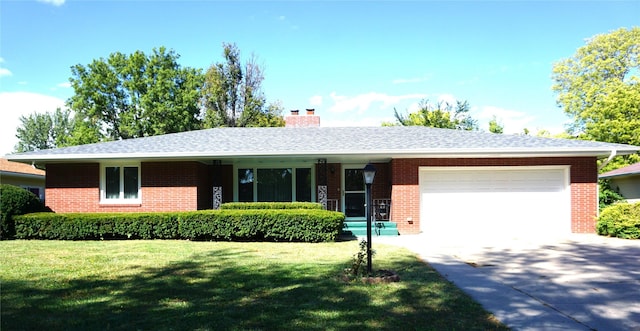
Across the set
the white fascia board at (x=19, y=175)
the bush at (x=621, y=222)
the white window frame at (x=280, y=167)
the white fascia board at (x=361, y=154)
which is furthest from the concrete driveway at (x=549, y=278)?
the white fascia board at (x=19, y=175)

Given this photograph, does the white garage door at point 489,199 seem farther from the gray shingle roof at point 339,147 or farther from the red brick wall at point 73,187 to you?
the red brick wall at point 73,187

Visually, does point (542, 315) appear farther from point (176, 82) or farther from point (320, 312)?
point (176, 82)

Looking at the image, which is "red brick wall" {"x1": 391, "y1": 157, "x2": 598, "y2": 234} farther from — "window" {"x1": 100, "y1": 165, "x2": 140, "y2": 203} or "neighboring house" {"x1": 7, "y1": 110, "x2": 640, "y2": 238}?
"window" {"x1": 100, "y1": 165, "x2": 140, "y2": 203}

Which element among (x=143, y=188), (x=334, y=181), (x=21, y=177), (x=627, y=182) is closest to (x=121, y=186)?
(x=143, y=188)

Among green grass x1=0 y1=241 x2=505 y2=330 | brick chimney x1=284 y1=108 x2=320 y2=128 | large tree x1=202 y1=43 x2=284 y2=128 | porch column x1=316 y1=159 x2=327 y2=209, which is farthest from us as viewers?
large tree x1=202 y1=43 x2=284 y2=128

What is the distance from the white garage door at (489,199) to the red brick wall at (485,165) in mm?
242

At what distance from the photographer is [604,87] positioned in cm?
3091

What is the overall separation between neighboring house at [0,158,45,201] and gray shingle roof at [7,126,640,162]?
8910 mm

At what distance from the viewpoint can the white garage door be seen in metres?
13.6

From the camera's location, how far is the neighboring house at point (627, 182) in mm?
19156

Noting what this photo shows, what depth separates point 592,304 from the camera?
200 inches

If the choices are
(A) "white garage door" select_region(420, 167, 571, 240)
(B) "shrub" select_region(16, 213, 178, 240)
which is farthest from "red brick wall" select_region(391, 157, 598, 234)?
(B) "shrub" select_region(16, 213, 178, 240)

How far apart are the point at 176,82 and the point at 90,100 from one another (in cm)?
711

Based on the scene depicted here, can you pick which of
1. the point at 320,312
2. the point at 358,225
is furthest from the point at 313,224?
the point at 320,312
